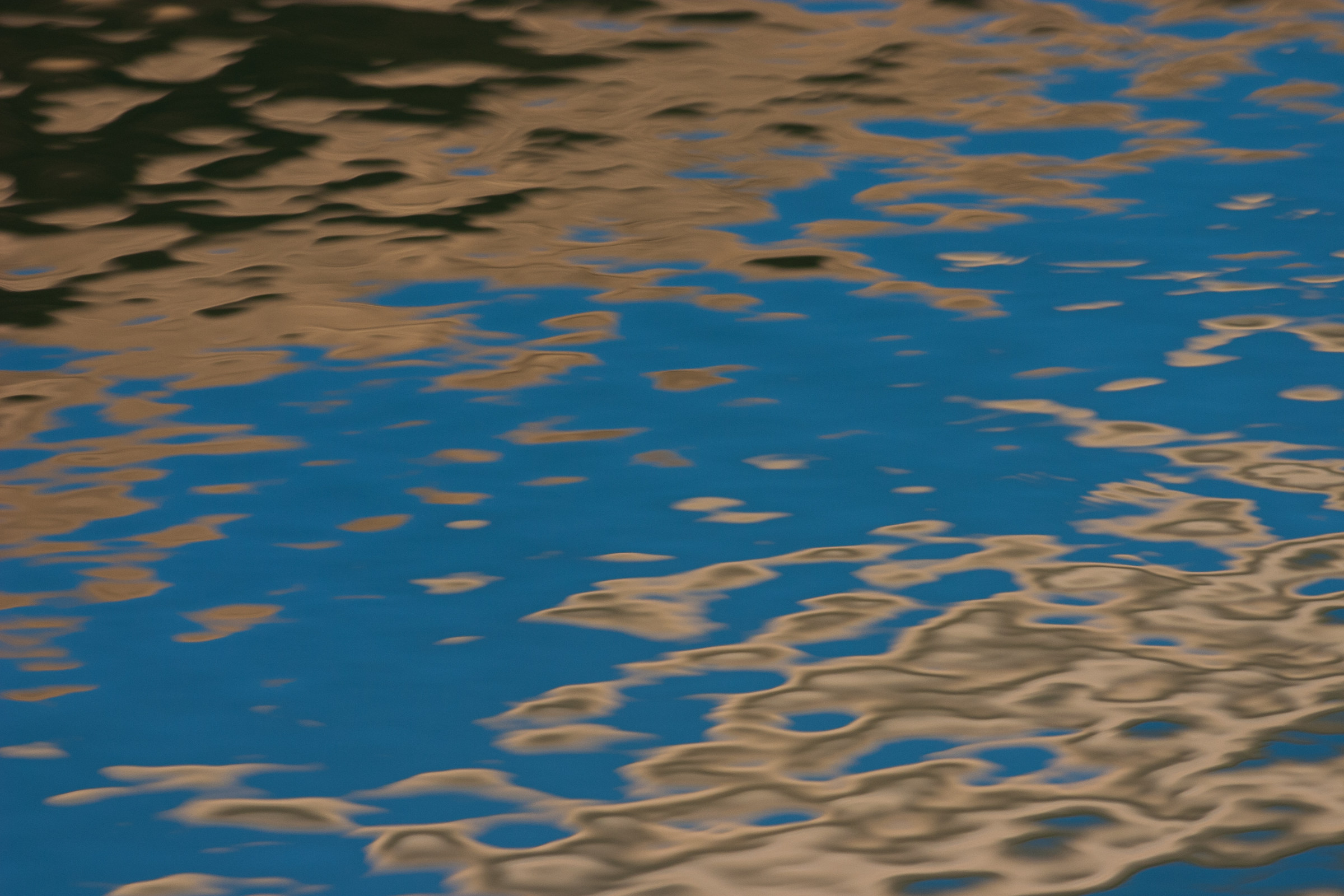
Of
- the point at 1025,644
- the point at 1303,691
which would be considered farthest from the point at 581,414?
the point at 1303,691

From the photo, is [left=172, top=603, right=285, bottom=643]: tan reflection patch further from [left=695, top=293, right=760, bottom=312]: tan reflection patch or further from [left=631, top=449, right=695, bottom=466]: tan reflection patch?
[left=695, top=293, right=760, bottom=312]: tan reflection patch

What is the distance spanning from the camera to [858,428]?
1.73 metres

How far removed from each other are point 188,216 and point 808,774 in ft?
5.36

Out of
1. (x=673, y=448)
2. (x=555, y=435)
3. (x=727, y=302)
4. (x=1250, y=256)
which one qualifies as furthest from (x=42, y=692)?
(x=1250, y=256)

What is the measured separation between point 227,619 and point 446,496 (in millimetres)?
331

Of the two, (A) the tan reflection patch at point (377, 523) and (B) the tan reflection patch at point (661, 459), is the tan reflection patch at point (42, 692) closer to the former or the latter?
(A) the tan reflection patch at point (377, 523)

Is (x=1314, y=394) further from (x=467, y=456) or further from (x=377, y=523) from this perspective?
(x=377, y=523)

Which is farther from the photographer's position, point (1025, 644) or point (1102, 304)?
point (1102, 304)

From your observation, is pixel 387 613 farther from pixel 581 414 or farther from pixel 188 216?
pixel 188 216

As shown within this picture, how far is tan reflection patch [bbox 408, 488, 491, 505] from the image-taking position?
163 cm

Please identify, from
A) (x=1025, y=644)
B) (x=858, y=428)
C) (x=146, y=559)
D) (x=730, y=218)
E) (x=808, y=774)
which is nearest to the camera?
(x=808, y=774)

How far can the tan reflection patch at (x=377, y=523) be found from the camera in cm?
158

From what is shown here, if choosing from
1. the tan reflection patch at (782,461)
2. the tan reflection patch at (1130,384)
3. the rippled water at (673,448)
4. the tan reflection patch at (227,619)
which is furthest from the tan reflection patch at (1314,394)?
the tan reflection patch at (227,619)

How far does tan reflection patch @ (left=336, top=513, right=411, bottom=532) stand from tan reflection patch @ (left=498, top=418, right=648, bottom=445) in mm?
216
